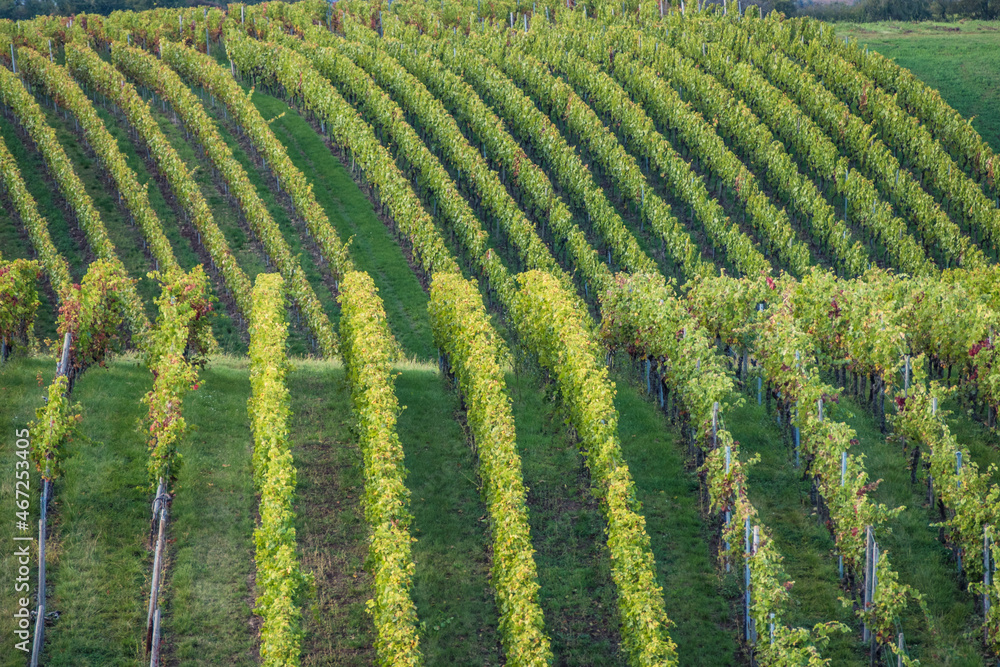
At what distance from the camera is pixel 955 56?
62281 mm

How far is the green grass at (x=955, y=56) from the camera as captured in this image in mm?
54469

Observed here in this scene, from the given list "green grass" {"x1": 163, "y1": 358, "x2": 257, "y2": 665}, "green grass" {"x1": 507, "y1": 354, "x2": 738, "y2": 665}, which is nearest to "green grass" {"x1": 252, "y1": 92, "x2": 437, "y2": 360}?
"green grass" {"x1": 507, "y1": 354, "x2": 738, "y2": 665}

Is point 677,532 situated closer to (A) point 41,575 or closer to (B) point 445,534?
(B) point 445,534

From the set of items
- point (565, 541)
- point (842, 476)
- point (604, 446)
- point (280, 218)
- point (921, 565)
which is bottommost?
point (921, 565)

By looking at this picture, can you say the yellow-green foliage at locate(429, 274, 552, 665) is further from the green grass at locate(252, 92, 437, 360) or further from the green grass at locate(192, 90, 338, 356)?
the green grass at locate(192, 90, 338, 356)

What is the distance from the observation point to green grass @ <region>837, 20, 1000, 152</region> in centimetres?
5447

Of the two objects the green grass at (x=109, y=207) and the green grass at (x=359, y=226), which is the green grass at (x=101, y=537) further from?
the green grass at (x=109, y=207)

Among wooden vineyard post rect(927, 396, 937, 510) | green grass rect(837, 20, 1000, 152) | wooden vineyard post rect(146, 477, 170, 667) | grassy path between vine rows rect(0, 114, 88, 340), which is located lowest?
wooden vineyard post rect(146, 477, 170, 667)

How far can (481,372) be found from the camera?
23031mm

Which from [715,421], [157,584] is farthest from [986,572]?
[157,584]

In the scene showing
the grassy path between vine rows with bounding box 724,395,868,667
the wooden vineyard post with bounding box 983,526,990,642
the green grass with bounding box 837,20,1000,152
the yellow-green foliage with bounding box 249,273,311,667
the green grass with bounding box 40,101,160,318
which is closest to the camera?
the yellow-green foliage with bounding box 249,273,311,667

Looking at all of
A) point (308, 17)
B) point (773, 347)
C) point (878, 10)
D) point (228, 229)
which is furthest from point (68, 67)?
point (878, 10)

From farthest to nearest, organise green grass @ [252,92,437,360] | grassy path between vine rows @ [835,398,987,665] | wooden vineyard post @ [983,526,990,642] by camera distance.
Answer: green grass @ [252,92,437,360] < grassy path between vine rows @ [835,398,987,665] < wooden vineyard post @ [983,526,990,642]

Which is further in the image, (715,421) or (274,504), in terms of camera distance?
(715,421)
